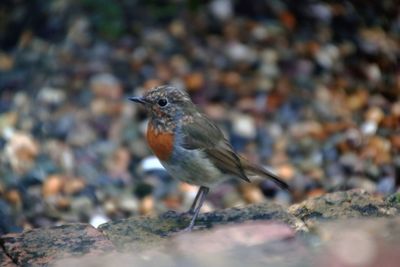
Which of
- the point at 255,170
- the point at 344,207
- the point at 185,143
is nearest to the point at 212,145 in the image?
the point at 185,143

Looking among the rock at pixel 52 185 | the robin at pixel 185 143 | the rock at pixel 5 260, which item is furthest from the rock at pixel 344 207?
the rock at pixel 52 185

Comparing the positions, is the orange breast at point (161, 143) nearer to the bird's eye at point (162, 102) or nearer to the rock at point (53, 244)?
the bird's eye at point (162, 102)

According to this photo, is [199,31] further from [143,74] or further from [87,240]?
[87,240]

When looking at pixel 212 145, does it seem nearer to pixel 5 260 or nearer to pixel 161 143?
pixel 161 143

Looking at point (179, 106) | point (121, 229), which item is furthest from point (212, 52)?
point (121, 229)

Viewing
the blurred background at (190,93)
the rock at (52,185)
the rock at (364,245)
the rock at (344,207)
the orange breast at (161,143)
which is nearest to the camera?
the rock at (364,245)
